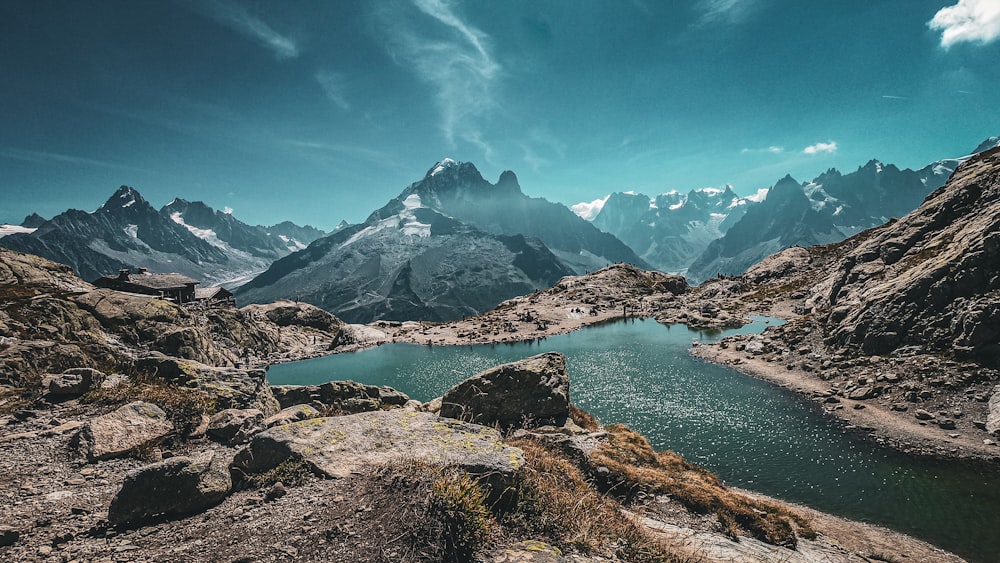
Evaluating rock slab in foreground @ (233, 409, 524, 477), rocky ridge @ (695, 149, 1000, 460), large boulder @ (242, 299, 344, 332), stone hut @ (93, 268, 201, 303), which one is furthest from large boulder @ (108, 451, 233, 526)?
large boulder @ (242, 299, 344, 332)

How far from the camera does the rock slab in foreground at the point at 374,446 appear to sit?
31.7 ft

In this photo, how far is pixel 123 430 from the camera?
488 inches

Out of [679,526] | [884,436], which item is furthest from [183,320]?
[884,436]

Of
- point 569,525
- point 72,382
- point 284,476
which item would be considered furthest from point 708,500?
point 72,382

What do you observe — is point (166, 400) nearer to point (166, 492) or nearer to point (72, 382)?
point (72, 382)

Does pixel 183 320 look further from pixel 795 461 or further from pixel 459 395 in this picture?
pixel 795 461

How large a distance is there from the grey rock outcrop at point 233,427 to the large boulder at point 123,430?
1272 mm

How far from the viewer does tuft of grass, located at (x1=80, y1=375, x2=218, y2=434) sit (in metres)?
14.2

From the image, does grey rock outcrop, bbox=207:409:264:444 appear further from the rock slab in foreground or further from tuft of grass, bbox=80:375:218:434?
the rock slab in foreground

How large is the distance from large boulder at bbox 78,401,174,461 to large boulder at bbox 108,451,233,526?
509 cm

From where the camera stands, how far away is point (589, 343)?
10212cm

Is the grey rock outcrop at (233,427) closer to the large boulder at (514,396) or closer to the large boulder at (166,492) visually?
the large boulder at (166,492)

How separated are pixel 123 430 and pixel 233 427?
9.63 feet

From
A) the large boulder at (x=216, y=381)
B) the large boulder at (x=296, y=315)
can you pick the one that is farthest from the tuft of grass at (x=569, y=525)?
the large boulder at (x=296, y=315)
